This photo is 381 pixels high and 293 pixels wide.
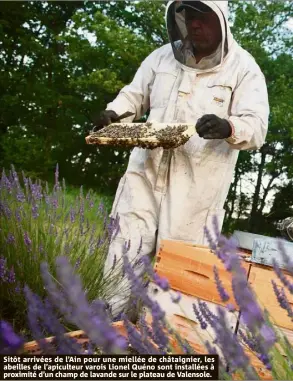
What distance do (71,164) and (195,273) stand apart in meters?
9.16

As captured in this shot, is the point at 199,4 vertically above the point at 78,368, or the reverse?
the point at 199,4

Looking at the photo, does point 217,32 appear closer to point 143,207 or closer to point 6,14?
point 143,207

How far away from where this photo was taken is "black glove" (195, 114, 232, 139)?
2.27 meters

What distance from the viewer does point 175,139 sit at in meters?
2.31

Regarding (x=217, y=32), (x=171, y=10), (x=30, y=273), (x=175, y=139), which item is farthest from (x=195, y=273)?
(x=171, y=10)

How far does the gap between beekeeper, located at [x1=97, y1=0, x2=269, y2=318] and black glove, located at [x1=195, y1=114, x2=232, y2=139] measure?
0.69 ft

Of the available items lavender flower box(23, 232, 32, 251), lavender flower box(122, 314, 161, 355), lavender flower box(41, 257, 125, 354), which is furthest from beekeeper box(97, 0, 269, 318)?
lavender flower box(41, 257, 125, 354)

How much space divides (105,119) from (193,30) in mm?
649

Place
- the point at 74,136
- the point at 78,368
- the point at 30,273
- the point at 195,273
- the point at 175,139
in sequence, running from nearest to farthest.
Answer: the point at 78,368 → the point at 195,273 → the point at 175,139 → the point at 30,273 → the point at 74,136

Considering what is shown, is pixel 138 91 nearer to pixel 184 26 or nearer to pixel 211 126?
pixel 184 26

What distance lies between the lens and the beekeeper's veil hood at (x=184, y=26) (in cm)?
253

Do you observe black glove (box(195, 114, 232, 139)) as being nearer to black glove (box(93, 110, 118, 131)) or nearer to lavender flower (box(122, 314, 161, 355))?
black glove (box(93, 110, 118, 131))

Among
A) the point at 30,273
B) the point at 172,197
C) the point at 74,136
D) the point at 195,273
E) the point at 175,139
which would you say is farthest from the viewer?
the point at 74,136

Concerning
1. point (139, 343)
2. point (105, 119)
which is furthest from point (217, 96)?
point (139, 343)
